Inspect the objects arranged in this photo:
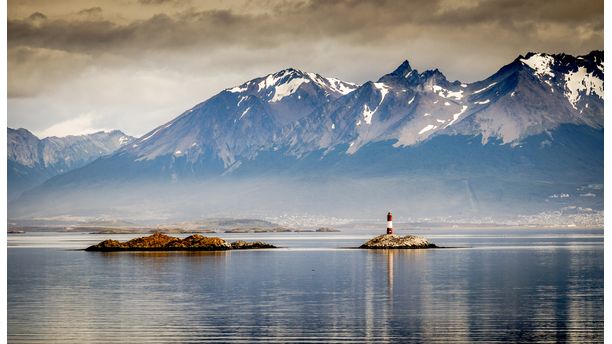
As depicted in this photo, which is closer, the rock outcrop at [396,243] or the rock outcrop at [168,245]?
the rock outcrop at [168,245]

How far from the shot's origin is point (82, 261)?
78.7 m

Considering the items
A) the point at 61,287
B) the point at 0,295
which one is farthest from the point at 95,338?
the point at 61,287

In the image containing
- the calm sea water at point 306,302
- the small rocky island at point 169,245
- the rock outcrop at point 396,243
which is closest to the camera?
the calm sea water at point 306,302

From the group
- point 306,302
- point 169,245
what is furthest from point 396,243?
point 306,302

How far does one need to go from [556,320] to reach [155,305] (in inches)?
615

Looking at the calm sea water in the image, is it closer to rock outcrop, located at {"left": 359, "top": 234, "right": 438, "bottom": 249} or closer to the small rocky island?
the small rocky island

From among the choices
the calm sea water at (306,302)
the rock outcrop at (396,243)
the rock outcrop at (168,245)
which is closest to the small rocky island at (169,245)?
the rock outcrop at (168,245)

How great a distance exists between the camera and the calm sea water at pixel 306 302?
35750 mm

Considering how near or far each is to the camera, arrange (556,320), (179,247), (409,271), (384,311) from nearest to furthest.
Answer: (556,320) < (384,311) < (409,271) < (179,247)

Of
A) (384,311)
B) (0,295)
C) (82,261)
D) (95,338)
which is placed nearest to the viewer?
(95,338)

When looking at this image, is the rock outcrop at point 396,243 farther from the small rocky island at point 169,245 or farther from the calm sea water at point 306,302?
the calm sea water at point 306,302

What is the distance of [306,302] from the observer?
1790 inches

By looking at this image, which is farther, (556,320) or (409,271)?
(409,271)
